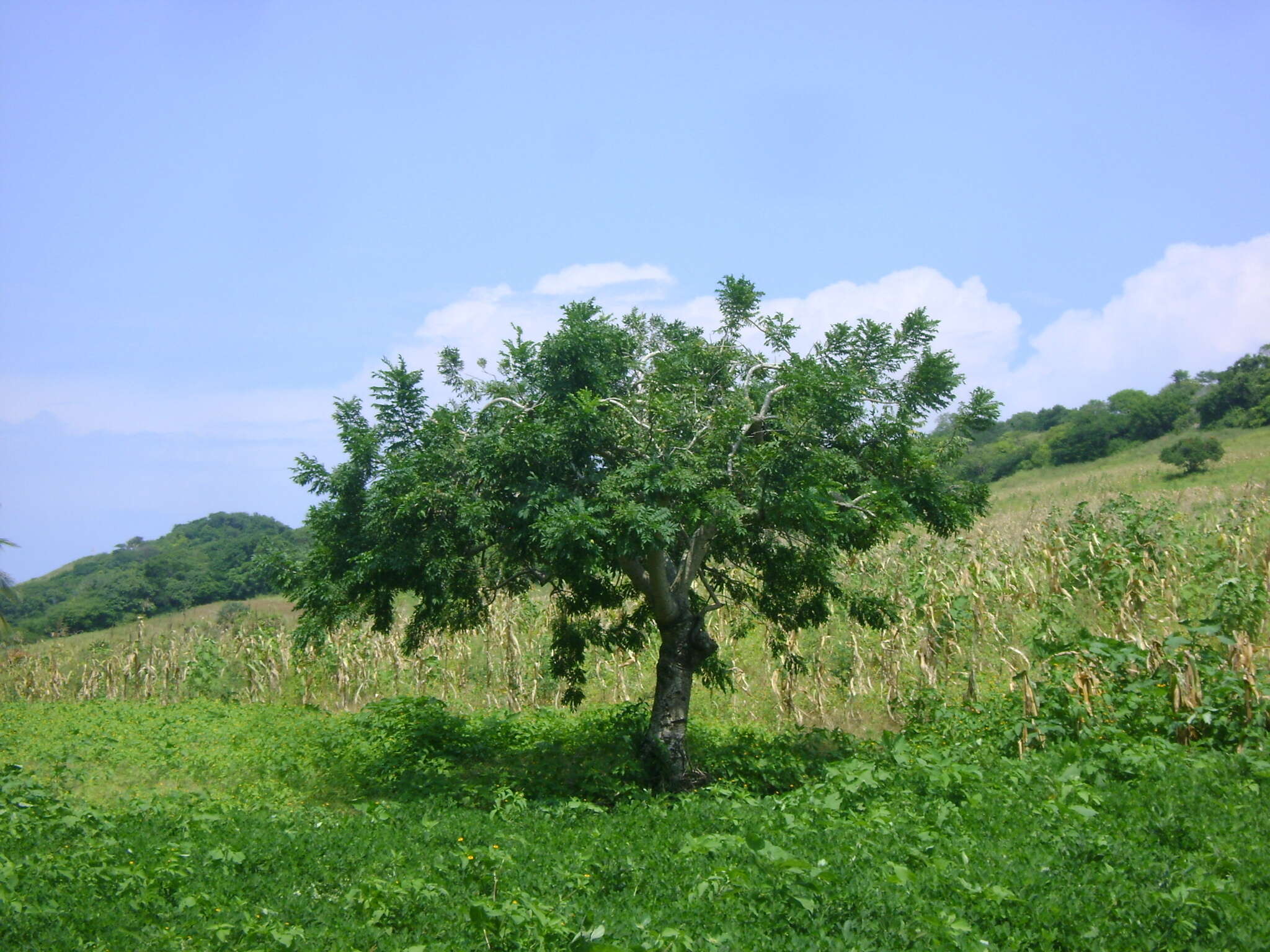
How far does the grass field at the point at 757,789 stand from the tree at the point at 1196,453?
1408cm

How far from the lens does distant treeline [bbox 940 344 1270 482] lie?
42000 millimetres

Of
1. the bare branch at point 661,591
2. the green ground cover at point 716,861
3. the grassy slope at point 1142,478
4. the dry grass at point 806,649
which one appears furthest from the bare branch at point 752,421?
the grassy slope at point 1142,478

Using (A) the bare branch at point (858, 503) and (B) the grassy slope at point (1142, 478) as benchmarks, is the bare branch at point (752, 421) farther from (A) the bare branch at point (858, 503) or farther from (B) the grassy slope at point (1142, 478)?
(B) the grassy slope at point (1142, 478)

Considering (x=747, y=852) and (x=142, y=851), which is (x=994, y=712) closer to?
(x=747, y=852)

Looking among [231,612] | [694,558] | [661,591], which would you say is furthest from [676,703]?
[231,612]

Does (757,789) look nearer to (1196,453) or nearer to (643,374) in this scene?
(643,374)

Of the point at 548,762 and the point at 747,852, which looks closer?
the point at 747,852

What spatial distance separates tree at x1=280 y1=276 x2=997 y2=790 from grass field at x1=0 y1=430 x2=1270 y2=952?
1833 mm

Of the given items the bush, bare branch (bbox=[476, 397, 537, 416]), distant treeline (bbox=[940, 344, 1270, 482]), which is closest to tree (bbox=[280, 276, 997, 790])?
bare branch (bbox=[476, 397, 537, 416])

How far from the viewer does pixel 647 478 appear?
26.8 feet

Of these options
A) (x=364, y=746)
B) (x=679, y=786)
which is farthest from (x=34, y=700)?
(x=679, y=786)

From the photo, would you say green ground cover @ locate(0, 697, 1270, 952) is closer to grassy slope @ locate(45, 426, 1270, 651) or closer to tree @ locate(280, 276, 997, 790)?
tree @ locate(280, 276, 997, 790)

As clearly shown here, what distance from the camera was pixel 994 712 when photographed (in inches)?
404

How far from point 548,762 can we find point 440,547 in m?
3.56
